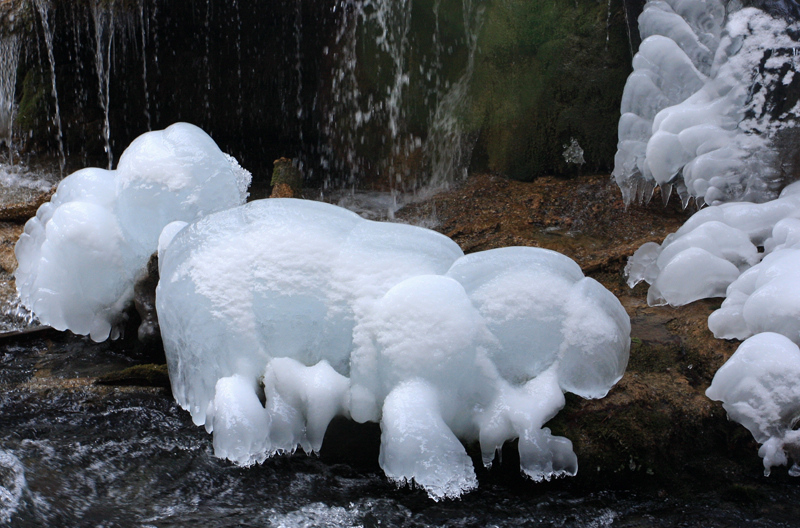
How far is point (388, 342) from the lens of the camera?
2.67 meters

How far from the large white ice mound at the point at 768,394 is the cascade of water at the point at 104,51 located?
629 cm

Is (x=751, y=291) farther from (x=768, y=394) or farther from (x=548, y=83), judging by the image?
(x=548, y=83)

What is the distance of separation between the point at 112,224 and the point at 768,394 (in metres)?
3.28

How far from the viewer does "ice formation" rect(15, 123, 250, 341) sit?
146 inches

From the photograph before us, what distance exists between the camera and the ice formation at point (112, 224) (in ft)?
12.2

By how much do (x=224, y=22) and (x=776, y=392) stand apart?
229 inches

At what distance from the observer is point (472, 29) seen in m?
6.71

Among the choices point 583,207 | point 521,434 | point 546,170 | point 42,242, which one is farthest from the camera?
point 546,170

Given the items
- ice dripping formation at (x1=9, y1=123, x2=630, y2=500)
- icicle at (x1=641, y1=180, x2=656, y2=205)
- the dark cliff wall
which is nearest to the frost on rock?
ice dripping formation at (x1=9, y1=123, x2=630, y2=500)

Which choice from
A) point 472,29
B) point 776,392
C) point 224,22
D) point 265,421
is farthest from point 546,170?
point 265,421

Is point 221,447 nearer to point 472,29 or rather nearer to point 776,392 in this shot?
point 776,392

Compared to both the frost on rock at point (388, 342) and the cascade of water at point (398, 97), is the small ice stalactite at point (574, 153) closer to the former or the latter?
the cascade of water at point (398, 97)

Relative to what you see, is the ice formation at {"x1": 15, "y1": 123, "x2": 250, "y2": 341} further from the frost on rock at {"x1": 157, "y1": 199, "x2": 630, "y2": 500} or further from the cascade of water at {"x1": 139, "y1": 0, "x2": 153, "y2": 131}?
the cascade of water at {"x1": 139, "y1": 0, "x2": 153, "y2": 131}

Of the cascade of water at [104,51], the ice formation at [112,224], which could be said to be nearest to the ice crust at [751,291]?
the ice formation at [112,224]
